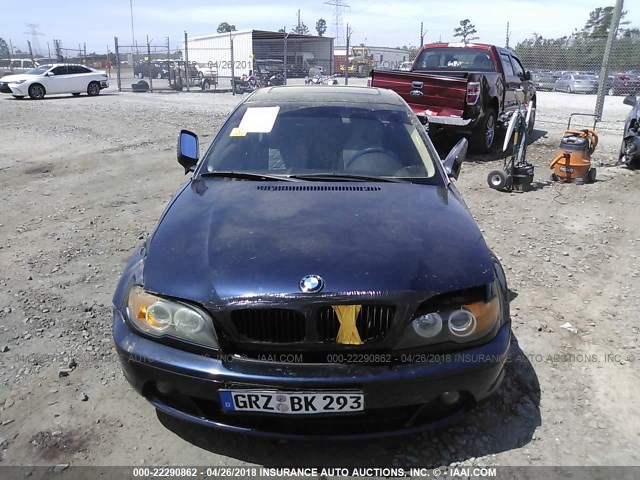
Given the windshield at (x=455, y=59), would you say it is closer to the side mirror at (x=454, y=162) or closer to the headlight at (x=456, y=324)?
the side mirror at (x=454, y=162)

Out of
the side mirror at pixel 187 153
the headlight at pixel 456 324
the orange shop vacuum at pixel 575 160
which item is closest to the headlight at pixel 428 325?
the headlight at pixel 456 324

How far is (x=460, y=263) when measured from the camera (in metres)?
2.35

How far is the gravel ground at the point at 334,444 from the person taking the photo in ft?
8.00

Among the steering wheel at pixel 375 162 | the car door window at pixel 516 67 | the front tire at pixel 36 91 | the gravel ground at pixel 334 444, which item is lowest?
the gravel ground at pixel 334 444

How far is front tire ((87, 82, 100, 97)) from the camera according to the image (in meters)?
23.5

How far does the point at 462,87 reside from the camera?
8.29 m

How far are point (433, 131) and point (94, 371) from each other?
24.6ft

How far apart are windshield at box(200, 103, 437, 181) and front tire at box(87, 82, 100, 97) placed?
22.9 m

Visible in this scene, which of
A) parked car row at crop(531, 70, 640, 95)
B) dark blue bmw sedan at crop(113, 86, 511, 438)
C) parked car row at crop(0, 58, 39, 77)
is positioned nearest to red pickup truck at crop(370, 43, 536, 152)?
dark blue bmw sedan at crop(113, 86, 511, 438)

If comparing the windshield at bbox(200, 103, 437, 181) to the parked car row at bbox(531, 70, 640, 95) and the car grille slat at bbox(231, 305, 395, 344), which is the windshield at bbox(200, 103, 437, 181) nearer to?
the car grille slat at bbox(231, 305, 395, 344)

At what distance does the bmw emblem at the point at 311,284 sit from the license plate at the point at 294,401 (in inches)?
16.6

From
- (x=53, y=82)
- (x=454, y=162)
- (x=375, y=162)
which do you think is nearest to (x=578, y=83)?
(x=53, y=82)

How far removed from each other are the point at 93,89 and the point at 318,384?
2514 cm

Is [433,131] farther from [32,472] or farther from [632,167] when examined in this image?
[32,472]
